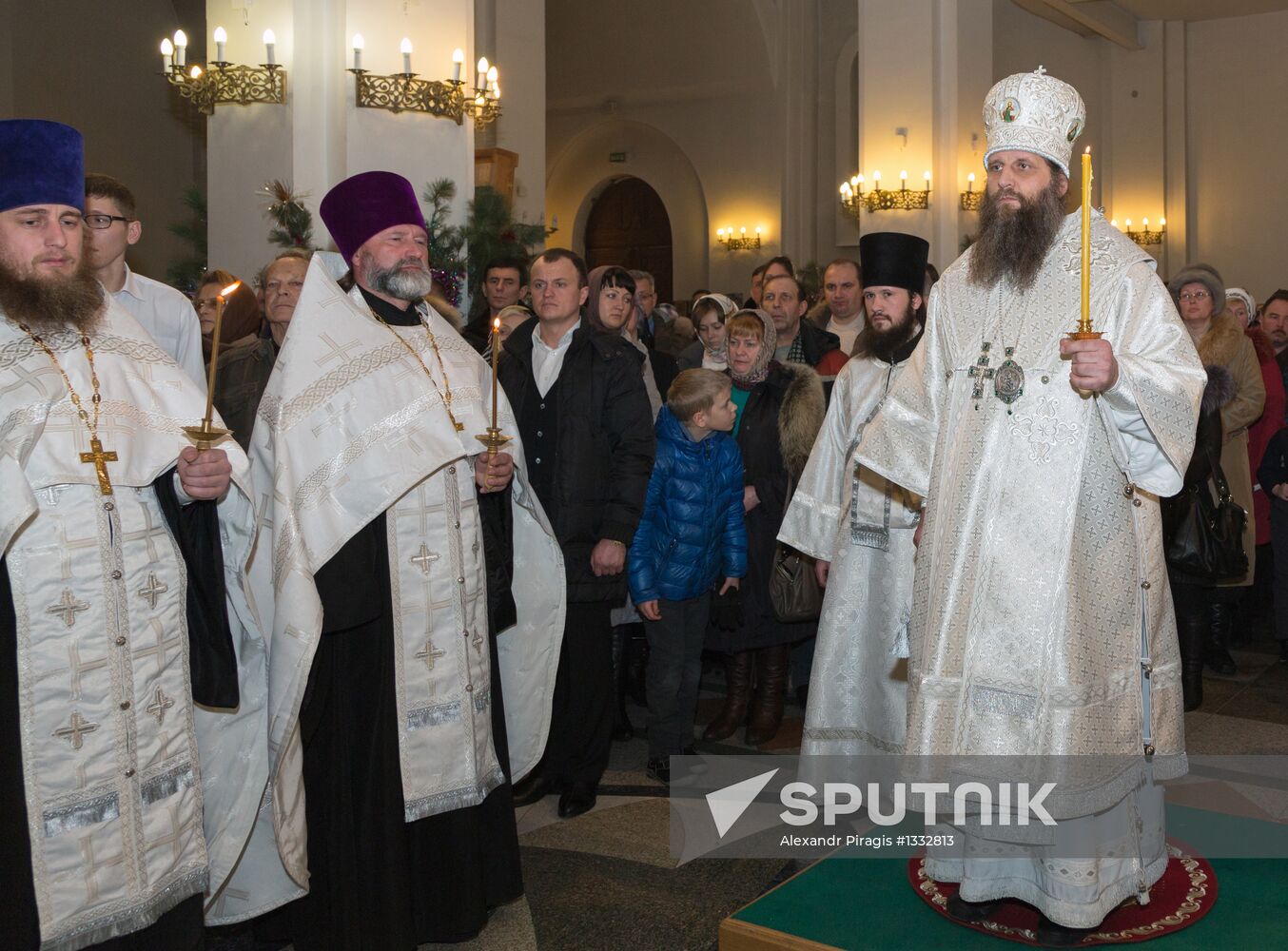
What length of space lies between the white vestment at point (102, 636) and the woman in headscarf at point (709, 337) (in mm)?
3246

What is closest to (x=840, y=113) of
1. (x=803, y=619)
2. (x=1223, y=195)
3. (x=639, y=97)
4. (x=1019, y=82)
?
(x=639, y=97)

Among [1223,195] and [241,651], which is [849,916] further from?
[1223,195]

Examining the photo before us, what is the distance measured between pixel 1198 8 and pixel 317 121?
48.2ft

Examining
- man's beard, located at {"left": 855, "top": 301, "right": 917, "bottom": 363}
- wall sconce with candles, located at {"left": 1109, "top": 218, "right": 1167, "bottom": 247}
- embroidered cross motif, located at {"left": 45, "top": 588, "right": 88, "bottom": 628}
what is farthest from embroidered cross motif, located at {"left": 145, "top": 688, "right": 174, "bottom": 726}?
wall sconce with candles, located at {"left": 1109, "top": 218, "right": 1167, "bottom": 247}

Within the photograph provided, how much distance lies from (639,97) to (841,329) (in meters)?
12.0

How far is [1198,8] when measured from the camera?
17672mm

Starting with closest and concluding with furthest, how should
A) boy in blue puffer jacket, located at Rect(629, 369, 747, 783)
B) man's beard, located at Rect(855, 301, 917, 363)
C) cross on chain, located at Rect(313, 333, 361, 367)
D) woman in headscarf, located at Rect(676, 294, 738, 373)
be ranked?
cross on chain, located at Rect(313, 333, 361, 367), man's beard, located at Rect(855, 301, 917, 363), boy in blue puffer jacket, located at Rect(629, 369, 747, 783), woman in headscarf, located at Rect(676, 294, 738, 373)

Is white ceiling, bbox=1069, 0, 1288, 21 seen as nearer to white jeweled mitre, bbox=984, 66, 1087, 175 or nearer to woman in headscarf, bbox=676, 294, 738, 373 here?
woman in headscarf, bbox=676, 294, 738, 373

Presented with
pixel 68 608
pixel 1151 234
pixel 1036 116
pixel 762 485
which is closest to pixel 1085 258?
pixel 1036 116

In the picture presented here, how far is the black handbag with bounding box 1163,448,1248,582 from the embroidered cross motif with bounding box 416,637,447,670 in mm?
3745

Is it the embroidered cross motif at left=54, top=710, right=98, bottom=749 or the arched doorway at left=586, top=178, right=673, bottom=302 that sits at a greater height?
the arched doorway at left=586, top=178, right=673, bottom=302

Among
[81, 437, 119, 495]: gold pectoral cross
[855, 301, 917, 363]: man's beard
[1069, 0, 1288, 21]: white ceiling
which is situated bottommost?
[81, 437, 119, 495]: gold pectoral cross

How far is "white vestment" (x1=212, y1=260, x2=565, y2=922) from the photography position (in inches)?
126

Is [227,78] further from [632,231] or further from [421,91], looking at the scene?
[632,231]
